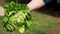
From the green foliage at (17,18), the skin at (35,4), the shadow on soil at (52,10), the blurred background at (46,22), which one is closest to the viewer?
the green foliage at (17,18)

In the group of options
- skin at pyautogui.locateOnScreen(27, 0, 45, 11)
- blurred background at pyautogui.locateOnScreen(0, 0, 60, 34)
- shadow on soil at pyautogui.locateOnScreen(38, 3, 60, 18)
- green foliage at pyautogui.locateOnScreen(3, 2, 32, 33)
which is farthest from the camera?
shadow on soil at pyautogui.locateOnScreen(38, 3, 60, 18)

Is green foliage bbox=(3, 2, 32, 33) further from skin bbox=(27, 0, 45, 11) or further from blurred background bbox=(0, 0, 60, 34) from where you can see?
blurred background bbox=(0, 0, 60, 34)

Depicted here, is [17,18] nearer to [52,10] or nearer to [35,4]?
[35,4]

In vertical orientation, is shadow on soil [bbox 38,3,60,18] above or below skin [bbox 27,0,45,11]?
below

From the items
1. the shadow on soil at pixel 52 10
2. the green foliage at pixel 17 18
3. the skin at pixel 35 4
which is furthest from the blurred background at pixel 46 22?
the green foliage at pixel 17 18

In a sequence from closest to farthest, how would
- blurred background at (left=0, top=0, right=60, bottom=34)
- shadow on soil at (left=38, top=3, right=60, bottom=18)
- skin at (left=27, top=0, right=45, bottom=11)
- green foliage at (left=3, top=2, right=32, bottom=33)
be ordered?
1. green foliage at (left=3, top=2, right=32, bottom=33)
2. skin at (left=27, top=0, right=45, bottom=11)
3. blurred background at (left=0, top=0, right=60, bottom=34)
4. shadow on soil at (left=38, top=3, right=60, bottom=18)

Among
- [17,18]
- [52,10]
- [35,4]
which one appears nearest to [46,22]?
[52,10]

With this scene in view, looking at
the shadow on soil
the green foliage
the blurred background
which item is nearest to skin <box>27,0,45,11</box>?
the green foliage

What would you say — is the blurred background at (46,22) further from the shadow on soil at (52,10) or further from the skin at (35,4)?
the skin at (35,4)
